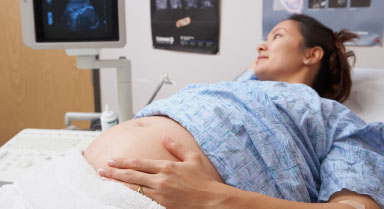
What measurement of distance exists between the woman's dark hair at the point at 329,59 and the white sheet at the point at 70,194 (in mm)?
1126

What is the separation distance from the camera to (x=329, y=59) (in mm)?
1596

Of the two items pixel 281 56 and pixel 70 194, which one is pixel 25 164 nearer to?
pixel 70 194

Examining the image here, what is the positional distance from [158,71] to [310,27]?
1344mm

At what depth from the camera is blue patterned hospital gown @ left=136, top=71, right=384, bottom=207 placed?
89 centimetres

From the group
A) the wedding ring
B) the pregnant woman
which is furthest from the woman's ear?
the wedding ring

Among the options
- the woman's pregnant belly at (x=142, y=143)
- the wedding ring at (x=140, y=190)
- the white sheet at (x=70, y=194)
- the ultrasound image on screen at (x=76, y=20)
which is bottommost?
the wedding ring at (x=140, y=190)

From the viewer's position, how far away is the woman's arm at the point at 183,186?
727 mm

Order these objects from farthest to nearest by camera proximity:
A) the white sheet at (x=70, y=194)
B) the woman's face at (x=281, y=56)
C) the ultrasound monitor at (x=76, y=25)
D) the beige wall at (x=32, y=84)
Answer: the beige wall at (x=32, y=84)
the woman's face at (x=281, y=56)
the ultrasound monitor at (x=76, y=25)
the white sheet at (x=70, y=194)

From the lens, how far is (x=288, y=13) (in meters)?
2.05

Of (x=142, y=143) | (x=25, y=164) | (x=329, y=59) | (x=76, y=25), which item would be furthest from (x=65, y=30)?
(x=329, y=59)

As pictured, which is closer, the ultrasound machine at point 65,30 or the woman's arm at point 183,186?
the woman's arm at point 183,186

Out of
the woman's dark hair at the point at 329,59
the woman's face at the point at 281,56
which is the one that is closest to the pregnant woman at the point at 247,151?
the woman's face at the point at 281,56

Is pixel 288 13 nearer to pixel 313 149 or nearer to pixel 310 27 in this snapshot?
pixel 310 27

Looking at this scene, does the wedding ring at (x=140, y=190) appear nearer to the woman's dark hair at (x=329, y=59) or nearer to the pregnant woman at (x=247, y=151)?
the pregnant woman at (x=247, y=151)
